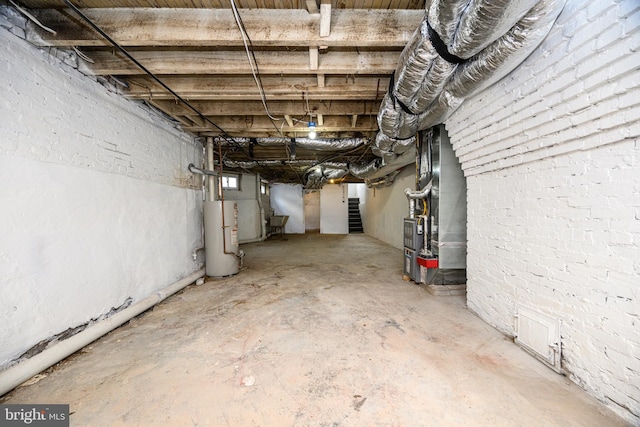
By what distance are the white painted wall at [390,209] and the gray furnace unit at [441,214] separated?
234cm

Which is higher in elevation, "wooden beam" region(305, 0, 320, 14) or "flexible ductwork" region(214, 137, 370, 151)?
"wooden beam" region(305, 0, 320, 14)

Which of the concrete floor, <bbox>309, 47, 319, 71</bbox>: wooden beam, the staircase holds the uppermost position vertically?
<bbox>309, 47, 319, 71</bbox>: wooden beam

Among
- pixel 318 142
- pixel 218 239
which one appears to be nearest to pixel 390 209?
pixel 318 142

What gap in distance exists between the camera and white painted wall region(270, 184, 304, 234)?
9.98 metres

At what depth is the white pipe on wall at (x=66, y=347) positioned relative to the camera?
1.36 meters

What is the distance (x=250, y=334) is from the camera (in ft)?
6.43

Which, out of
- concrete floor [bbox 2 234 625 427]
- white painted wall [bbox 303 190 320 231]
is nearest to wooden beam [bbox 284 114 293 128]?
concrete floor [bbox 2 234 625 427]

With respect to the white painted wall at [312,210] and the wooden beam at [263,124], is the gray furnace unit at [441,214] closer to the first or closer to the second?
the wooden beam at [263,124]

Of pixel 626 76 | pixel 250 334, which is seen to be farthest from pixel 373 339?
pixel 626 76

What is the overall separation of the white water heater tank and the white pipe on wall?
96cm

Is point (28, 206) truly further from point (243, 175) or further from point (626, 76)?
point (243, 175)

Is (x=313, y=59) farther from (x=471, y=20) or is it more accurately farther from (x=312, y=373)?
(x=312, y=373)

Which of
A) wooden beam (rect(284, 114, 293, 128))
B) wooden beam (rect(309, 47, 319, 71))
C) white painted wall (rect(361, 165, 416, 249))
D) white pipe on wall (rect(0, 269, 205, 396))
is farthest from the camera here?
white painted wall (rect(361, 165, 416, 249))

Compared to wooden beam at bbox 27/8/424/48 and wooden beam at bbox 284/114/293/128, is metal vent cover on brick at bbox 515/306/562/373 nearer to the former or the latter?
wooden beam at bbox 27/8/424/48
